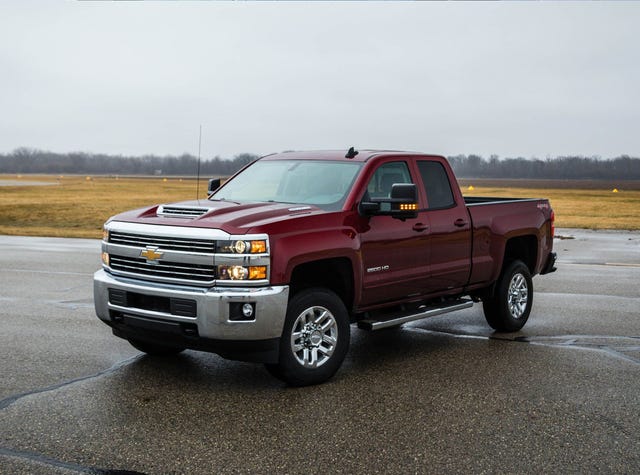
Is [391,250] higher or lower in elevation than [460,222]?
lower

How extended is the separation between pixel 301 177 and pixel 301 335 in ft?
6.20

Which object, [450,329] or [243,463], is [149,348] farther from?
[450,329]

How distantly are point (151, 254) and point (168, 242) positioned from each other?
0.62 feet

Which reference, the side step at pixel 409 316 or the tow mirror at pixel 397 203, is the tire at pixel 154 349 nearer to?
the side step at pixel 409 316

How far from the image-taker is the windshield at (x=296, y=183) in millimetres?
7367

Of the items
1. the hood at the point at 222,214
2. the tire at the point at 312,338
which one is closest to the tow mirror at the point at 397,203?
the hood at the point at 222,214

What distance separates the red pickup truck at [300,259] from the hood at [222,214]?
1 cm

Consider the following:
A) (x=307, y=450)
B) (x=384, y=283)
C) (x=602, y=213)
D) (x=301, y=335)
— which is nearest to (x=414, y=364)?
(x=384, y=283)

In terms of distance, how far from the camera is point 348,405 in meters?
6.00

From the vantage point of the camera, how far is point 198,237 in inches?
245

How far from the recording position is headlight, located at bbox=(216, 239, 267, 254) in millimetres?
6105

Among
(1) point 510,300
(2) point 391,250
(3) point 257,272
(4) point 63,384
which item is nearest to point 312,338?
(3) point 257,272

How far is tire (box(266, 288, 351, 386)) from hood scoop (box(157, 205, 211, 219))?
3.54 feet

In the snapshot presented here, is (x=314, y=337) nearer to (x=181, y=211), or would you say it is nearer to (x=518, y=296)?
(x=181, y=211)
